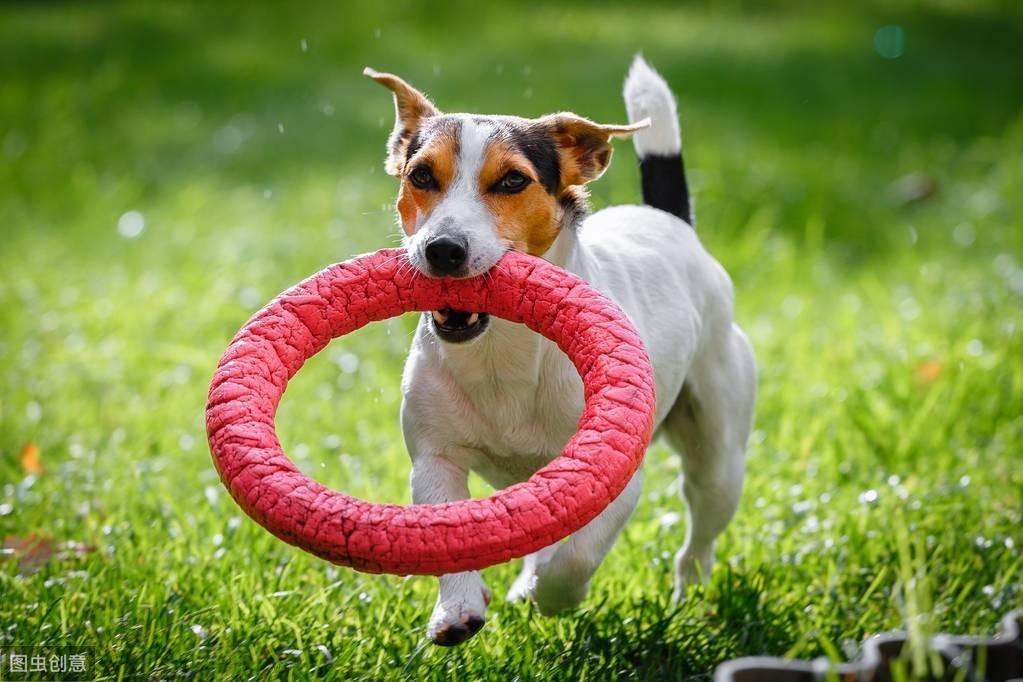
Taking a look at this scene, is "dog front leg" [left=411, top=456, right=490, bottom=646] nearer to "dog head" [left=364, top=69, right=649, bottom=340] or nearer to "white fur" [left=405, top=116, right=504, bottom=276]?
"dog head" [left=364, top=69, right=649, bottom=340]

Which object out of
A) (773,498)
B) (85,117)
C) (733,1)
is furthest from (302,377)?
(733,1)

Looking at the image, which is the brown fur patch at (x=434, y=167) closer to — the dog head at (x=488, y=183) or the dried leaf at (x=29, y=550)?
the dog head at (x=488, y=183)

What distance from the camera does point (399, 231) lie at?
4406 millimetres

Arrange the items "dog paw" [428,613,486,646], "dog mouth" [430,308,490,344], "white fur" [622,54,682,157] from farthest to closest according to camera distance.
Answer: "white fur" [622,54,682,157] → "dog mouth" [430,308,490,344] → "dog paw" [428,613,486,646]

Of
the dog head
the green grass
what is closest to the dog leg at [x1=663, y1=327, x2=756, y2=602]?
the green grass

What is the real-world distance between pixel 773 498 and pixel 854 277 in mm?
3455

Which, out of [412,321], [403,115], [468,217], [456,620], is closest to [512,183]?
[468,217]

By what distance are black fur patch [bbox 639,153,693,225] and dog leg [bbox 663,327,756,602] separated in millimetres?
560

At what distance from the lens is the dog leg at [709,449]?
16.2 ft

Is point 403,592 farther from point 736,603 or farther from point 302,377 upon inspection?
point 302,377

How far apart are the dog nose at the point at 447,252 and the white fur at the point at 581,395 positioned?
0.28ft

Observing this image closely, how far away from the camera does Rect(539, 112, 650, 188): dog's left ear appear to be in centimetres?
424

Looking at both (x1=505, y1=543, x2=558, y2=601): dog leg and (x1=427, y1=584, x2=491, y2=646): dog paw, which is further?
(x1=505, y1=543, x2=558, y2=601): dog leg

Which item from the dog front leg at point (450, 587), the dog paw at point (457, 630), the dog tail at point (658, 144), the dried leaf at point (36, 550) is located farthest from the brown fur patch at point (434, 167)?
the dried leaf at point (36, 550)
